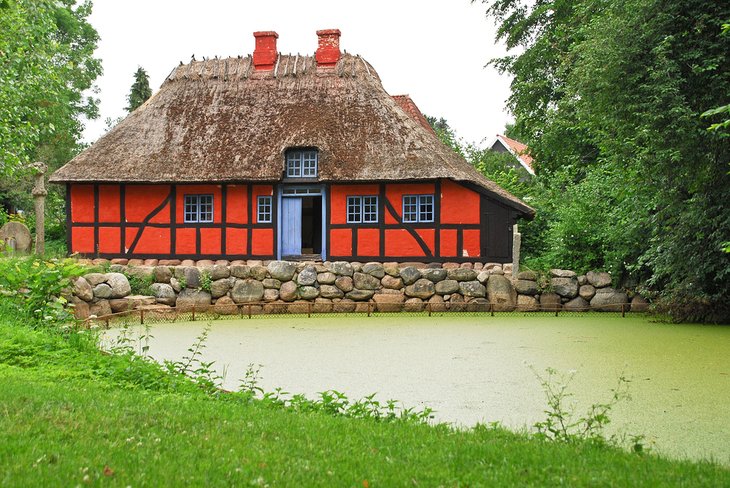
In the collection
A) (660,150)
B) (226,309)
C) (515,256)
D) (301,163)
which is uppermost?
(301,163)

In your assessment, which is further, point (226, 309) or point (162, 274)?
point (162, 274)

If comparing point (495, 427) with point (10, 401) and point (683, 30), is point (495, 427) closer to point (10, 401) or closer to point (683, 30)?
point (10, 401)

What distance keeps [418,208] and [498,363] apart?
28.0 feet

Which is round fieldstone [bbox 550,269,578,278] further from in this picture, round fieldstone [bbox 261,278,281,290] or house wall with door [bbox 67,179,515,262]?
round fieldstone [bbox 261,278,281,290]

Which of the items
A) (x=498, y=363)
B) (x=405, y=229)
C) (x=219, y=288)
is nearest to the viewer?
(x=498, y=363)

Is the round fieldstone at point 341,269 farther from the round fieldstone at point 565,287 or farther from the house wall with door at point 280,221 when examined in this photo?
the round fieldstone at point 565,287

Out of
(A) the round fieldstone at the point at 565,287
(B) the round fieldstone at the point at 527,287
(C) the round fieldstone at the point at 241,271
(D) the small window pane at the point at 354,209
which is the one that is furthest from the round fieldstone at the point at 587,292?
(C) the round fieldstone at the point at 241,271

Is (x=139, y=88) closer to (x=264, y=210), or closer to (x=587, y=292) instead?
(x=264, y=210)

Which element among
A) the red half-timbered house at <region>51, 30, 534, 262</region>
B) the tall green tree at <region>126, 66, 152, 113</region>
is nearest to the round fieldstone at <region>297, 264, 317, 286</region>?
the red half-timbered house at <region>51, 30, 534, 262</region>

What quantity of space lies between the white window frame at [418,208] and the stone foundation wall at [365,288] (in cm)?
172

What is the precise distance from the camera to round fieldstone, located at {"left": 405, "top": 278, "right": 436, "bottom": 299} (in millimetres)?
14617

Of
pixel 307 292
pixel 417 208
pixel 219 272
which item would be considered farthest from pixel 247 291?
pixel 417 208

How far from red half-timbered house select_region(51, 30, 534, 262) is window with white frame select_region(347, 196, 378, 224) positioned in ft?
0.09

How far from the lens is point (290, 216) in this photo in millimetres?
16891
